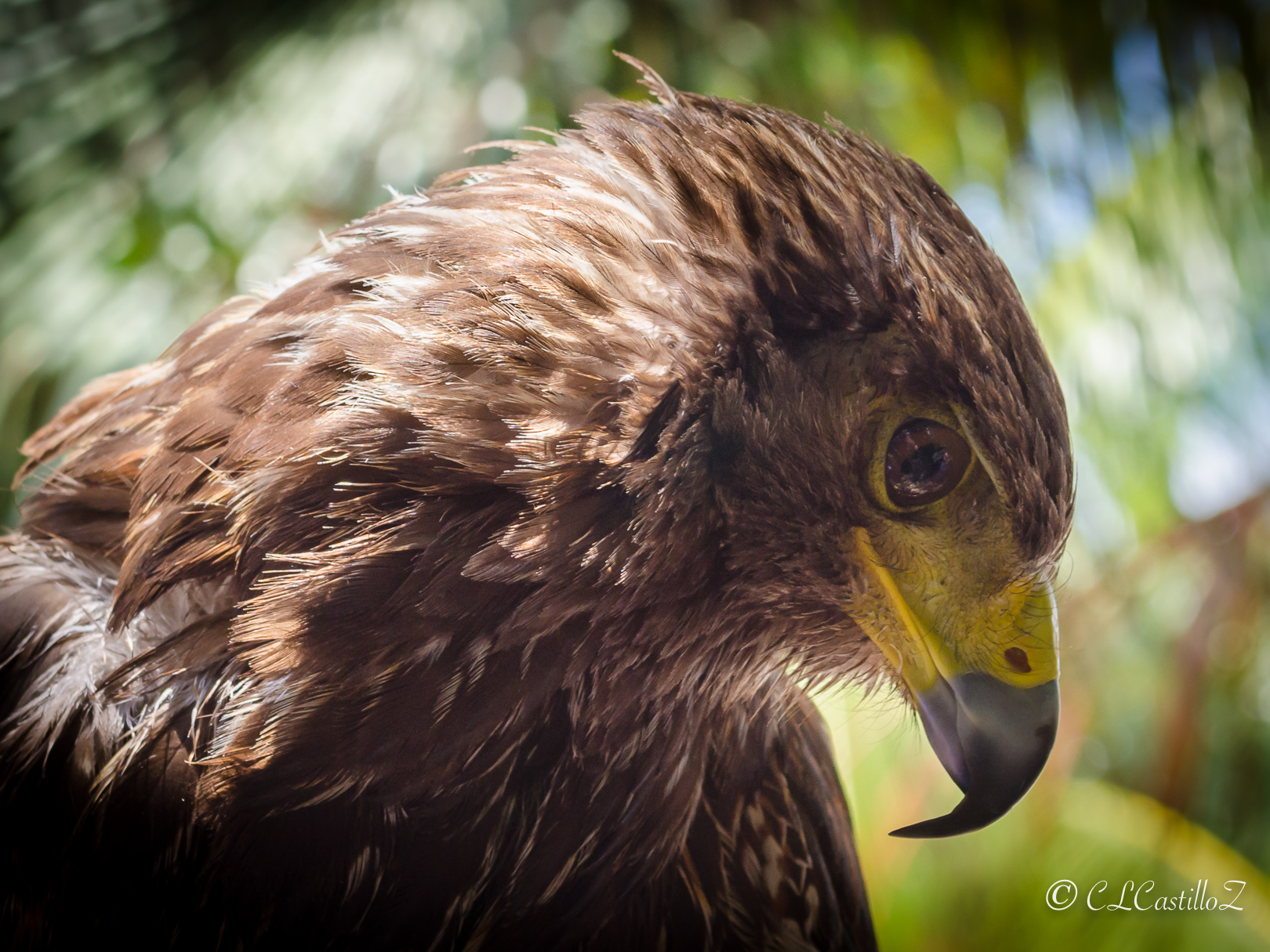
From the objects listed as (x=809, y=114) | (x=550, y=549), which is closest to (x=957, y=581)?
(x=550, y=549)

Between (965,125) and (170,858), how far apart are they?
122 cm

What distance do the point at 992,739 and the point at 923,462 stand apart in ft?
0.76

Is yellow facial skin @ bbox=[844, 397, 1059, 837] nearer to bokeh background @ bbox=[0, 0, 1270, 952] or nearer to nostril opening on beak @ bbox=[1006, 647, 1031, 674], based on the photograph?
nostril opening on beak @ bbox=[1006, 647, 1031, 674]

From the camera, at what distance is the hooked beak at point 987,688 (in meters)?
0.71

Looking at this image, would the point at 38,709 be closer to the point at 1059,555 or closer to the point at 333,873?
the point at 333,873

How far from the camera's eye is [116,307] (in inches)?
48.8

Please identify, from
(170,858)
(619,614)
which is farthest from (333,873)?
(619,614)

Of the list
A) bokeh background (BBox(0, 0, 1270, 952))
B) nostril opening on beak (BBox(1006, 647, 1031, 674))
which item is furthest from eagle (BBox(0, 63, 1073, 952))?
bokeh background (BBox(0, 0, 1270, 952))

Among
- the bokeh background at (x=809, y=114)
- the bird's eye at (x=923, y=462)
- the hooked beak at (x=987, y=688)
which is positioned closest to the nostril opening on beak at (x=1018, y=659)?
the hooked beak at (x=987, y=688)

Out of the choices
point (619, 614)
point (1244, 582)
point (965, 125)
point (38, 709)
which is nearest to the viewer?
point (619, 614)

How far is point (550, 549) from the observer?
0.66m

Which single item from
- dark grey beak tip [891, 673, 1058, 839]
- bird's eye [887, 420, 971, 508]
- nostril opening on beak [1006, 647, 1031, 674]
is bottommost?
dark grey beak tip [891, 673, 1058, 839]

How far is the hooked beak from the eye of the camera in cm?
71

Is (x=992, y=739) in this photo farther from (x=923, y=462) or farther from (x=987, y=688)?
(x=923, y=462)
